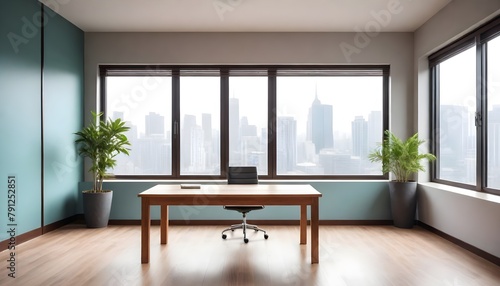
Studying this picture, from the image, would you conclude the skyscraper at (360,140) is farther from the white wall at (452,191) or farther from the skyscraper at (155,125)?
the skyscraper at (155,125)

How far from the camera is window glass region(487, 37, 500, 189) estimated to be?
416 cm

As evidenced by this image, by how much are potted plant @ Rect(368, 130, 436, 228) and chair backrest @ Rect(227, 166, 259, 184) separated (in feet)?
6.31

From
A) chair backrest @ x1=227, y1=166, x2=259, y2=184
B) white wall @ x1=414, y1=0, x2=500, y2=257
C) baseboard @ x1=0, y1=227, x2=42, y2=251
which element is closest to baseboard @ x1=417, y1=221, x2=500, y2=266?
white wall @ x1=414, y1=0, x2=500, y2=257

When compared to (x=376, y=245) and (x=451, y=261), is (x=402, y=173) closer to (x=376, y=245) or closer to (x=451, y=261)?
(x=376, y=245)

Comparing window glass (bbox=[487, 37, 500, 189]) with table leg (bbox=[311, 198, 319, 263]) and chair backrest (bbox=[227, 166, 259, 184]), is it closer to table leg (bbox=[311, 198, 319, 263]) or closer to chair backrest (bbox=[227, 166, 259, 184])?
table leg (bbox=[311, 198, 319, 263])

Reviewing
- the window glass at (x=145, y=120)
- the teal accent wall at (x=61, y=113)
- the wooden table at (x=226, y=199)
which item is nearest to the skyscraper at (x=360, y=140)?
the wooden table at (x=226, y=199)

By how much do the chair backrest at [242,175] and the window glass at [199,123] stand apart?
1131 millimetres

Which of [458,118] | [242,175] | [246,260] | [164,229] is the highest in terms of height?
[458,118]

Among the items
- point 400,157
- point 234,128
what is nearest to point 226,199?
point 234,128

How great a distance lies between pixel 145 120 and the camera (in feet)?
20.4

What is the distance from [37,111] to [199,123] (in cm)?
240

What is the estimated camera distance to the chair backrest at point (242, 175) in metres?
5.05

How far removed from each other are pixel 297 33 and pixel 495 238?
13.1 feet

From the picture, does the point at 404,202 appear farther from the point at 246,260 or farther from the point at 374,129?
the point at 246,260
